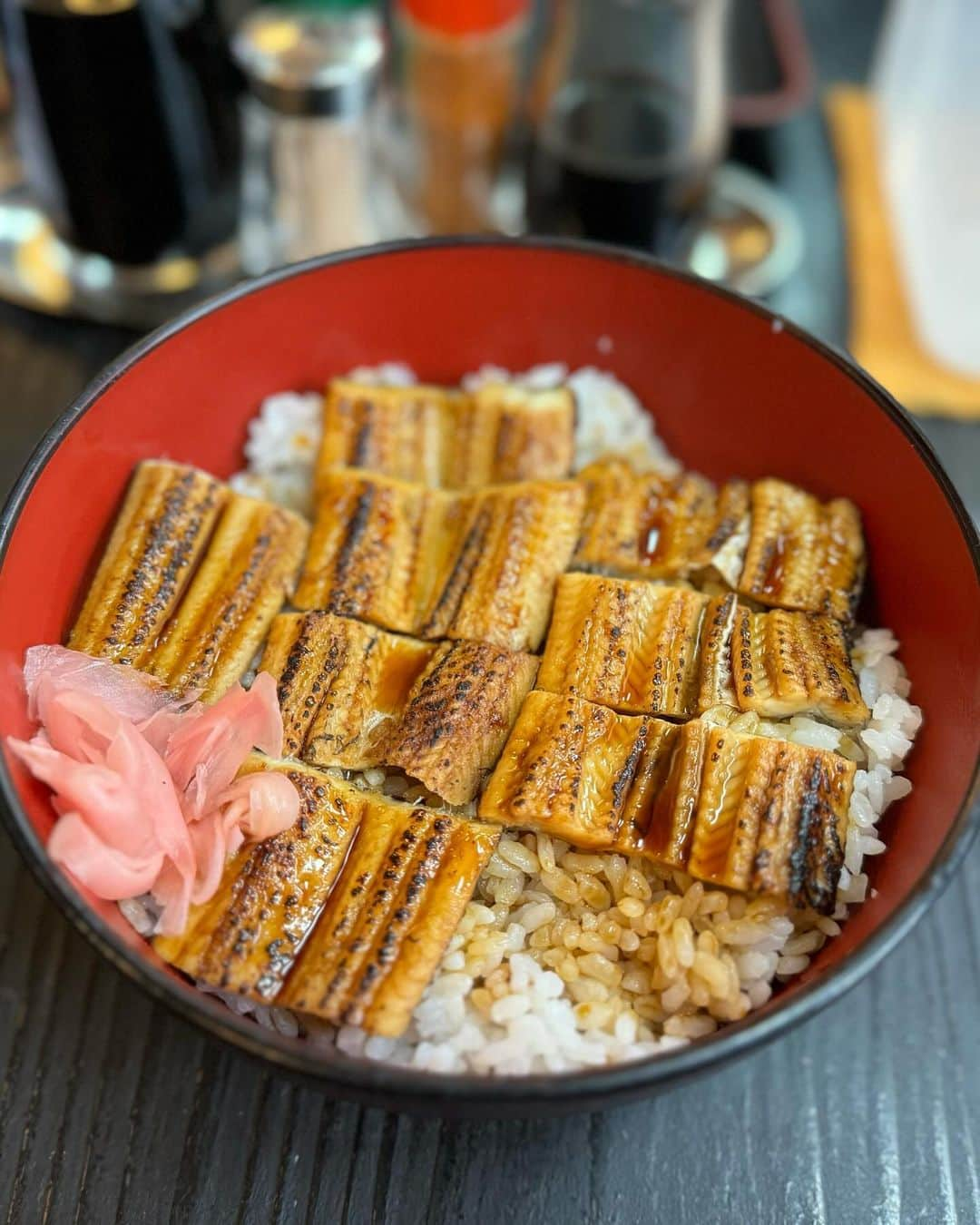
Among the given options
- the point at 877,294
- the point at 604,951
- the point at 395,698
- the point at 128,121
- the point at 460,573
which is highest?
the point at 128,121

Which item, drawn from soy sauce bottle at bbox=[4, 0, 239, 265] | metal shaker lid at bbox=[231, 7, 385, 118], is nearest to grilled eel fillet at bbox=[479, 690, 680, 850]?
metal shaker lid at bbox=[231, 7, 385, 118]

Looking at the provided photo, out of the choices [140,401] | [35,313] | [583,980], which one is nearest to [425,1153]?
[583,980]

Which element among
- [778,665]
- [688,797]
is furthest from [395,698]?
[778,665]

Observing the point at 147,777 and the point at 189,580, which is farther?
the point at 189,580

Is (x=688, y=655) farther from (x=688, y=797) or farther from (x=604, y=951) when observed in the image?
(x=604, y=951)

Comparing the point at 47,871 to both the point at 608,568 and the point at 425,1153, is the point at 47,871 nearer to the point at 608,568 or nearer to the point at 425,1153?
the point at 425,1153

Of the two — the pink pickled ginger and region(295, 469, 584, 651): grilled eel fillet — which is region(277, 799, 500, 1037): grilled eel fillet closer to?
the pink pickled ginger
